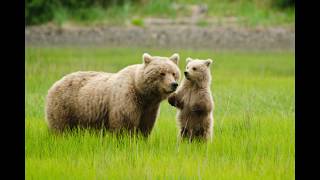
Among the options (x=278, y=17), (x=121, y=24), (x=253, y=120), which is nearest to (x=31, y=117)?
(x=253, y=120)

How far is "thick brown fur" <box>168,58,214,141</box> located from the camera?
7.59 metres

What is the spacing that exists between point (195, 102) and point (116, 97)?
832mm

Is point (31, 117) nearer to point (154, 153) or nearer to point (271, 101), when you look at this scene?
point (154, 153)

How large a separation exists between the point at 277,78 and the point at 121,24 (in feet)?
32.6

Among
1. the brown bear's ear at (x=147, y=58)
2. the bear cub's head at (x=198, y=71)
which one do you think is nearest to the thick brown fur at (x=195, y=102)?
the bear cub's head at (x=198, y=71)

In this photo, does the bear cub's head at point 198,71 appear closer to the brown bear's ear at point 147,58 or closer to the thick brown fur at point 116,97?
the thick brown fur at point 116,97

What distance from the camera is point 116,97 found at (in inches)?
301

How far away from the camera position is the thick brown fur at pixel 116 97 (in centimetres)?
733

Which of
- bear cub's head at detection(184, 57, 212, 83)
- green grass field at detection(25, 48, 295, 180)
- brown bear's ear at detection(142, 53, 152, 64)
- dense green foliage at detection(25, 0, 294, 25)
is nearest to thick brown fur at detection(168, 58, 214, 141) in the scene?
bear cub's head at detection(184, 57, 212, 83)

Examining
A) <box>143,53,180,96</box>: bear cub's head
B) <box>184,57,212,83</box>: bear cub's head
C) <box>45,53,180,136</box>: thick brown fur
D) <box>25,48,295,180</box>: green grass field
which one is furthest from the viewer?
<box>184,57,212,83</box>: bear cub's head

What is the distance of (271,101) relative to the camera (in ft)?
37.8

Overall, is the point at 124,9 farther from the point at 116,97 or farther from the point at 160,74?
the point at 160,74

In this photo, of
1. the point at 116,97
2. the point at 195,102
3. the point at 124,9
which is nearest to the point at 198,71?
the point at 195,102

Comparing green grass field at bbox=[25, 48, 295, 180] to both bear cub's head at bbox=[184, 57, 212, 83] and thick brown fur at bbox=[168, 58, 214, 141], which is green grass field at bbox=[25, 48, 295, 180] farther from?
bear cub's head at bbox=[184, 57, 212, 83]
